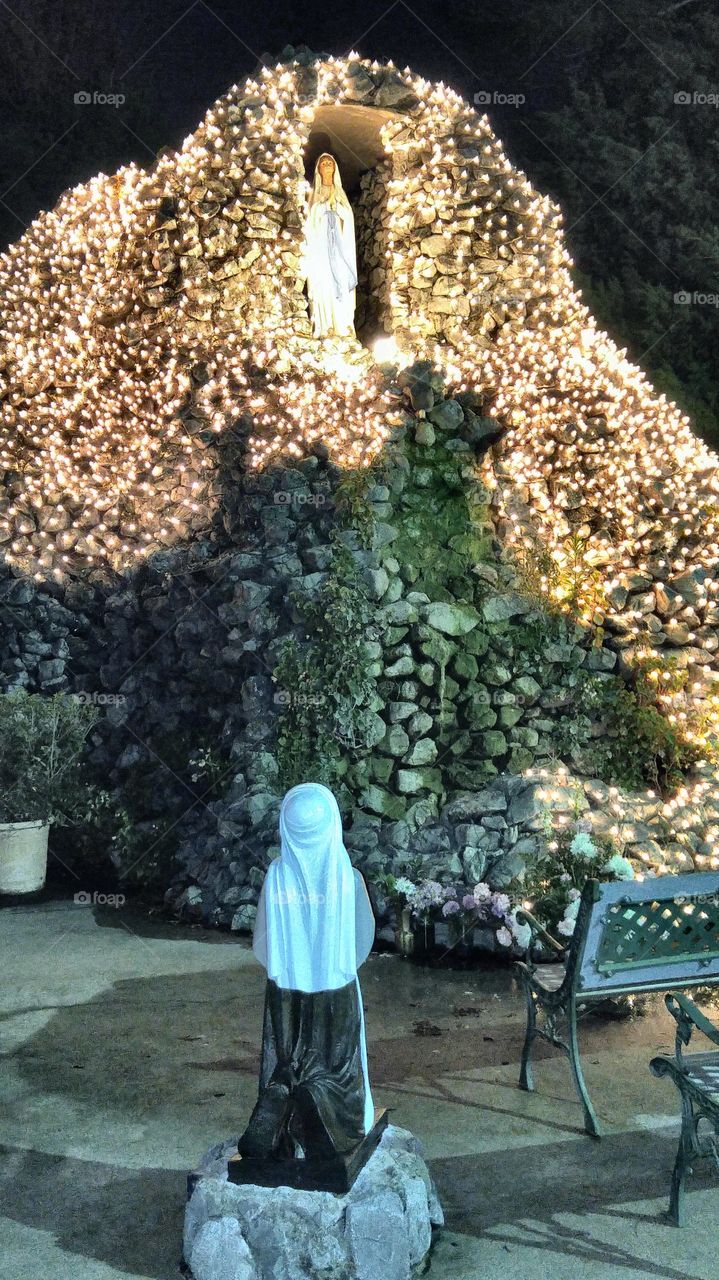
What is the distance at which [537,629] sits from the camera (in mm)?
9656

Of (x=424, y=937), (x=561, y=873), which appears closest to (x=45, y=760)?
(x=424, y=937)

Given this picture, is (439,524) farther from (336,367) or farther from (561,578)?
(336,367)

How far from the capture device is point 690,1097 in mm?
4102

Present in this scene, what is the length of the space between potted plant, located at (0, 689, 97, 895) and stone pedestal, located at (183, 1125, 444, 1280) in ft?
20.8

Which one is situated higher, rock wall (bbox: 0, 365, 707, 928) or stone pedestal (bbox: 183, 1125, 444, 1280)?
rock wall (bbox: 0, 365, 707, 928)

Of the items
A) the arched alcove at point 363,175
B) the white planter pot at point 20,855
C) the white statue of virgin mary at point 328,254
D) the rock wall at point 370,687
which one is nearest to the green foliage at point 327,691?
the rock wall at point 370,687

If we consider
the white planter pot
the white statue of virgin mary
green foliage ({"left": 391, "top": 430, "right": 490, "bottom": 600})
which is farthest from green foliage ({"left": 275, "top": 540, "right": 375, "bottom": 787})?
the white statue of virgin mary

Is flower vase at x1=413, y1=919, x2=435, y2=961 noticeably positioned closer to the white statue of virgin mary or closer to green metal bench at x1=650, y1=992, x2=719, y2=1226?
green metal bench at x1=650, y1=992, x2=719, y2=1226

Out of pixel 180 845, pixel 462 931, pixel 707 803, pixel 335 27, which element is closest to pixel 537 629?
pixel 707 803

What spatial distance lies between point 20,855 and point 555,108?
1670 cm

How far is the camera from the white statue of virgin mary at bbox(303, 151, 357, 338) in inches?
463

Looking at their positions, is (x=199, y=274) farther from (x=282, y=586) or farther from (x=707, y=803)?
(x=707, y=803)

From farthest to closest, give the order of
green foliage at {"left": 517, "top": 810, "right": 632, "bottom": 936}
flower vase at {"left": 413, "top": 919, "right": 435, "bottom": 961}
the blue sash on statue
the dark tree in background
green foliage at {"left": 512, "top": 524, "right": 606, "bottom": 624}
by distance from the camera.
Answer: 1. the dark tree in background
2. the blue sash on statue
3. green foliage at {"left": 512, "top": 524, "right": 606, "bottom": 624}
4. flower vase at {"left": 413, "top": 919, "right": 435, "bottom": 961}
5. green foliage at {"left": 517, "top": 810, "right": 632, "bottom": 936}

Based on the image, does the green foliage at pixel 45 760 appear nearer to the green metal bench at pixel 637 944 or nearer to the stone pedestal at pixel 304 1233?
the green metal bench at pixel 637 944
